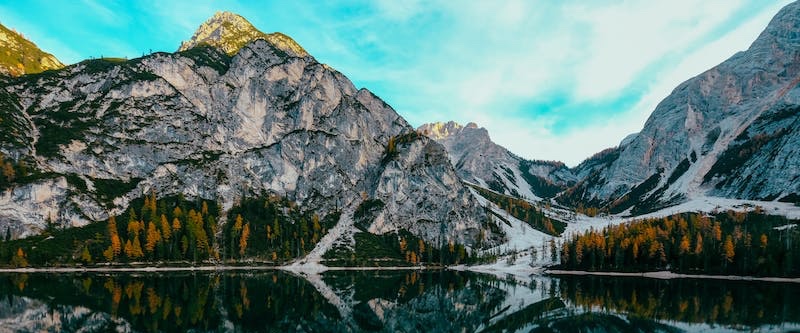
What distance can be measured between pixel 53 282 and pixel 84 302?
164ft

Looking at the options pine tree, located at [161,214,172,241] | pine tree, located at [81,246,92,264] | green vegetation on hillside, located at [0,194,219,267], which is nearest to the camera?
green vegetation on hillside, located at [0,194,219,267]

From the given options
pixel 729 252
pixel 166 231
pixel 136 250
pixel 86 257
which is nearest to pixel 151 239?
pixel 136 250

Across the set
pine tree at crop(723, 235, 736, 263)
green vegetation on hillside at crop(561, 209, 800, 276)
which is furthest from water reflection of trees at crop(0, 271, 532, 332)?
pine tree at crop(723, 235, 736, 263)

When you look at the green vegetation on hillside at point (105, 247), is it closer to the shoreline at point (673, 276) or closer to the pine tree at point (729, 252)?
the shoreline at point (673, 276)

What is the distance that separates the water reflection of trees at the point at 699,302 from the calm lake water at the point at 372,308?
0.21 m

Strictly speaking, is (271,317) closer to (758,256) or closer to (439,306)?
(439,306)

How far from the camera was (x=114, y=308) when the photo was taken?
3044 inches

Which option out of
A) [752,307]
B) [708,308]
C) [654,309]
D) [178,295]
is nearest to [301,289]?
[178,295]

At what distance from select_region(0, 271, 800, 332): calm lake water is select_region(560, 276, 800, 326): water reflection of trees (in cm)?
21

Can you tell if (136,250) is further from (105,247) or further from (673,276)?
(673,276)

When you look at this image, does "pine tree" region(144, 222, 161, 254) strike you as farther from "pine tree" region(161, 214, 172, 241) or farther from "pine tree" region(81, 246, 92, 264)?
"pine tree" region(81, 246, 92, 264)

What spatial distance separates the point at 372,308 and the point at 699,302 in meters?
65.6

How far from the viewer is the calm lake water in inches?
2655

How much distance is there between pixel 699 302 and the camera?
9725 centimetres
